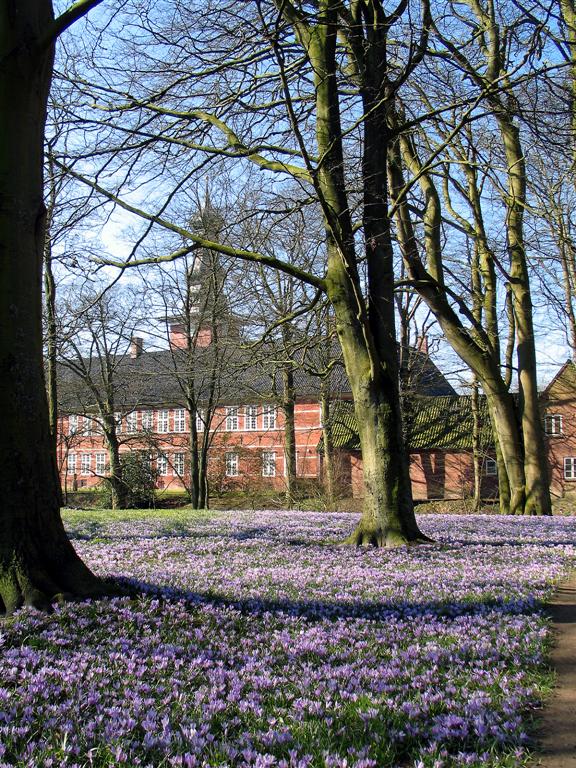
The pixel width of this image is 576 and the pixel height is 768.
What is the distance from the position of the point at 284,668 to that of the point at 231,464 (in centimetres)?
4594

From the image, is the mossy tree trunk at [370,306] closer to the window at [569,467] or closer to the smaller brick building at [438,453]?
the smaller brick building at [438,453]

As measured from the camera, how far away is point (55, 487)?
6027mm

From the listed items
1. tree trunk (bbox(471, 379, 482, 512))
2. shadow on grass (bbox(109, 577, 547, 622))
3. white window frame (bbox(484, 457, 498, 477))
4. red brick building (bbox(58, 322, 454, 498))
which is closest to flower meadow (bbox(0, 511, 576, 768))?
shadow on grass (bbox(109, 577, 547, 622))

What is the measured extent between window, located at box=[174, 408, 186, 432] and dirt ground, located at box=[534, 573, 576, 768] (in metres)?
59.6

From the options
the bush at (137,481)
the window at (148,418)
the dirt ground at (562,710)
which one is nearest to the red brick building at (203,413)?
the window at (148,418)

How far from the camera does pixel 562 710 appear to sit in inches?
156

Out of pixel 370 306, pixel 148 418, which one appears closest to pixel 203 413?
pixel 148 418

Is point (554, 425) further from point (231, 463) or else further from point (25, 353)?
point (25, 353)

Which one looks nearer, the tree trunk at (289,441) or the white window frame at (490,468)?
the tree trunk at (289,441)

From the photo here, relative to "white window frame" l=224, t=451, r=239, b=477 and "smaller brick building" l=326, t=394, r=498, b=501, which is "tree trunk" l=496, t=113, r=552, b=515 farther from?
"white window frame" l=224, t=451, r=239, b=477

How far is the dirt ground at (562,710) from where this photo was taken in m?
3.36

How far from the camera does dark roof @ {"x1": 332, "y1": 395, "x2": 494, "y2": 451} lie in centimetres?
4631

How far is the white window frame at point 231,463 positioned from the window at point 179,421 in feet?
47.9

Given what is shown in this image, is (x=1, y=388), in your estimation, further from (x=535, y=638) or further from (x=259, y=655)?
(x=535, y=638)
